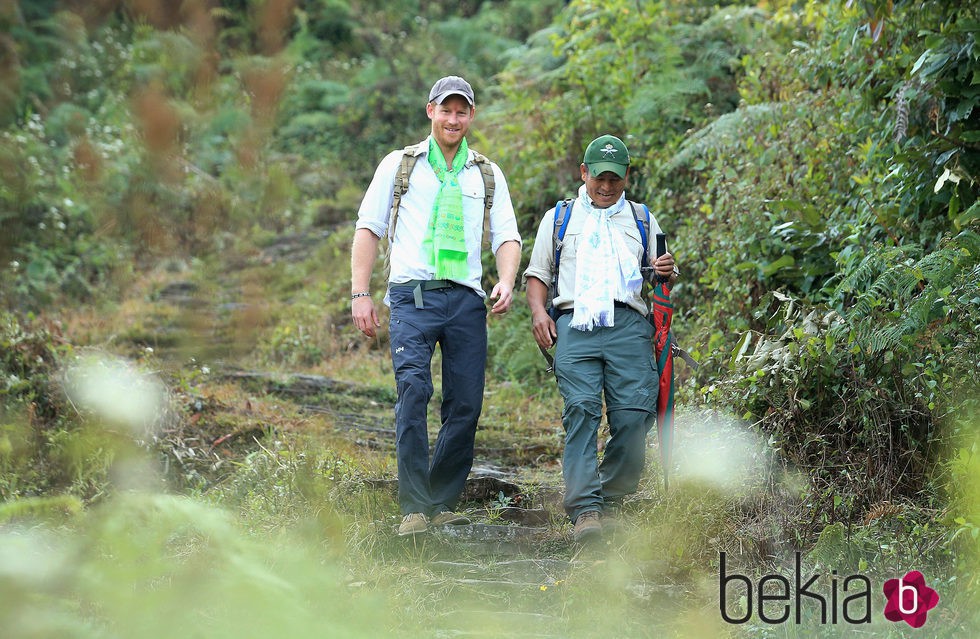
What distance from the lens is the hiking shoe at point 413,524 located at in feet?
17.1

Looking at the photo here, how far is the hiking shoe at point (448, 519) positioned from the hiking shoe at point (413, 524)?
0.36 feet

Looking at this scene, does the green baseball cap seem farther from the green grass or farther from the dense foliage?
the green grass

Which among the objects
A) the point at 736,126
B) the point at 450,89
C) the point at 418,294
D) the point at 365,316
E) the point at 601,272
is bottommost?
the point at 365,316

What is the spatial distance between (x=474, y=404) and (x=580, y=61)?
6.40m

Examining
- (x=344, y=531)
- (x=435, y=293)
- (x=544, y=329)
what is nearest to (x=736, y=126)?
(x=544, y=329)

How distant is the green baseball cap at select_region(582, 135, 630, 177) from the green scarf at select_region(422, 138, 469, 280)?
0.71 meters

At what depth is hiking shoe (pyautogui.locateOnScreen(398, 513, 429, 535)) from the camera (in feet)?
17.1

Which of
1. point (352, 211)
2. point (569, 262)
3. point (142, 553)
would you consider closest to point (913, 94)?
point (569, 262)

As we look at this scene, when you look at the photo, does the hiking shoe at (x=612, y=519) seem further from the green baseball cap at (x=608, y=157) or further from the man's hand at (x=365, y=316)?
the green baseball cap at (x=608, y=157)

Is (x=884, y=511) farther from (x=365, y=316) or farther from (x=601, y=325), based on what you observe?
(x=365, y=316)

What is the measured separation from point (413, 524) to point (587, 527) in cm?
88

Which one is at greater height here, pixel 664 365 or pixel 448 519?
pixel 664 365

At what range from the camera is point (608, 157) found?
5398 millimetres

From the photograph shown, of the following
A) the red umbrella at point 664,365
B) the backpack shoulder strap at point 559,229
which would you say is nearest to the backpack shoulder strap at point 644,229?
the red umbrella at point 664,365
